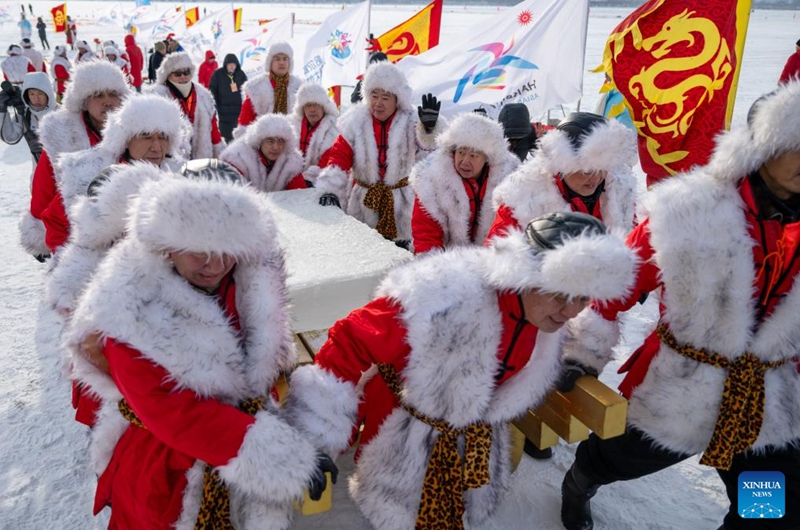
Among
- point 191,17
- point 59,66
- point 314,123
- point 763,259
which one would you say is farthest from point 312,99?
point 191,17

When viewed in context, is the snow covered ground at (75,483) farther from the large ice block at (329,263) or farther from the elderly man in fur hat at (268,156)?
the elderly man in fur hat at (268,156)

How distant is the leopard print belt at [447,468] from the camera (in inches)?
68.2

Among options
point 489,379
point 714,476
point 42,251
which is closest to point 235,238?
point 489,379

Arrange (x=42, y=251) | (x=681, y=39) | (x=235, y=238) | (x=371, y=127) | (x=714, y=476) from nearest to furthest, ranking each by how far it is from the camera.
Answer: (x=235, y=238), (x=714, y=476), (x=42, y=251), (x=681, y=39), (x=371, y=127)

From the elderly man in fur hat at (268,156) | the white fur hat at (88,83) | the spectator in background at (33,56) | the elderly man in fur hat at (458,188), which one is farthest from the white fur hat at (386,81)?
the spectator in background at (33,56)

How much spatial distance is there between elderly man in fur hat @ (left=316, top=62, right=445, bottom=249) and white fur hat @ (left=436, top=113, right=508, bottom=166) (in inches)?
40.5

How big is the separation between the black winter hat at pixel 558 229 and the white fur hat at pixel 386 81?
2.79m

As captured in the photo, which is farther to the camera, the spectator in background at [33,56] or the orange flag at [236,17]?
the orange flag at [236,17]

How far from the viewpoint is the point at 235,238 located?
55.0 inches

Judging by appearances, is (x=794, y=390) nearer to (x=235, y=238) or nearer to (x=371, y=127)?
(x=235, y=238)

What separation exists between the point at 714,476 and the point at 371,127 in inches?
117

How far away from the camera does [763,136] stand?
1605 mm

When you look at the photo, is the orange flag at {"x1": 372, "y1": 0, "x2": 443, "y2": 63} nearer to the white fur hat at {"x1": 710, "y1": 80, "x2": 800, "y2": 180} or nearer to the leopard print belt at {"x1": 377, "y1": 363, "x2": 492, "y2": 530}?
the white fur hat at {"x1": 710, "y1": 80, "x2": 800, "y2": 180}

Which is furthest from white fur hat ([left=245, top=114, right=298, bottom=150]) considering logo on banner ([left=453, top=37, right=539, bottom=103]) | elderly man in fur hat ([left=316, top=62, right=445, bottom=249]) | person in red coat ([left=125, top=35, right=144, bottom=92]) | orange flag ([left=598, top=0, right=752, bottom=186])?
person in red coat ([left=125, top=35, right=144, bottom=92])
